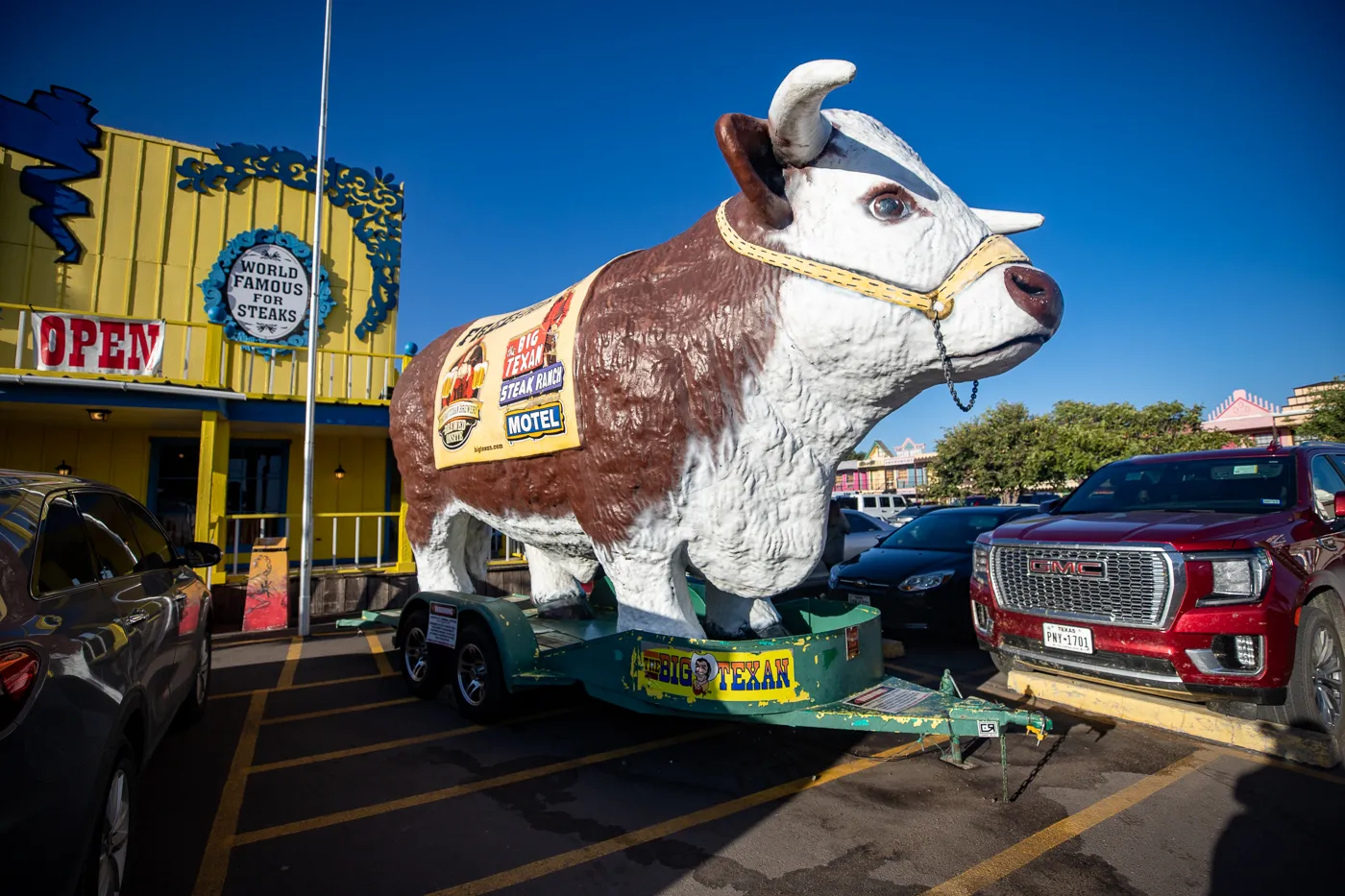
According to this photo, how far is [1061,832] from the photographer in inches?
113

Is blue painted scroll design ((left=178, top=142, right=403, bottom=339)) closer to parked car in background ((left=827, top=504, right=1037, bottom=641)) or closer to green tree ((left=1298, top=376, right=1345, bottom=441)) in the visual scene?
parked car in background ((left=827, top=504, right=1037, bottom=641))

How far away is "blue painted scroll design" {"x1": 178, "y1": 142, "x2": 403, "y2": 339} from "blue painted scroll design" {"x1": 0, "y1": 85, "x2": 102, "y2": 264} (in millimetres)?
1638

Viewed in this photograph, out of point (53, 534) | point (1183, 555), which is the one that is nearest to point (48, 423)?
point (53, 534)

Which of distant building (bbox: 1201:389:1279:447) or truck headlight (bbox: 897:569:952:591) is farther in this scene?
distant building (bbox: 1201:389:1279:447)

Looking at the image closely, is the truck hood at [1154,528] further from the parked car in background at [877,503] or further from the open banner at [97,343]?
the parked car in background at [877,503]

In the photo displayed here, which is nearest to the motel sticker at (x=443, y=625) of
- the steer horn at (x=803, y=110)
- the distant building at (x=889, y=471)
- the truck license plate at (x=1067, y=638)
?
the steer horn at (x=803, y=110)

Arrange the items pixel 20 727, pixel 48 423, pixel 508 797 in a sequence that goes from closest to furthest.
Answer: pixel 20 727, pixel 508 797, pixel 48 423

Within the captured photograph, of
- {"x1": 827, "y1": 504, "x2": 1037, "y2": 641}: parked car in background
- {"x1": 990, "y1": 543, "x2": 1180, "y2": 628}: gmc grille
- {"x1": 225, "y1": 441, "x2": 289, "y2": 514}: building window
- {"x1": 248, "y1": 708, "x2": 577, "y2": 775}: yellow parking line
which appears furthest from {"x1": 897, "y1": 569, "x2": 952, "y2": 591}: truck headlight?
{"x1": 225, "y1": 441, "x2": 289, "y2": 514}: building window

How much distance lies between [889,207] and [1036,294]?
70cm

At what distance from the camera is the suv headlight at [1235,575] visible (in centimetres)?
341

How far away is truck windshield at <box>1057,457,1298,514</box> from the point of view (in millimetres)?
4180

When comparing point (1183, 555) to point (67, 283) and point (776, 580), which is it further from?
point (67, 283)

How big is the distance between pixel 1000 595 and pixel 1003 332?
6.91 feet

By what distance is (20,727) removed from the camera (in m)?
1.74
